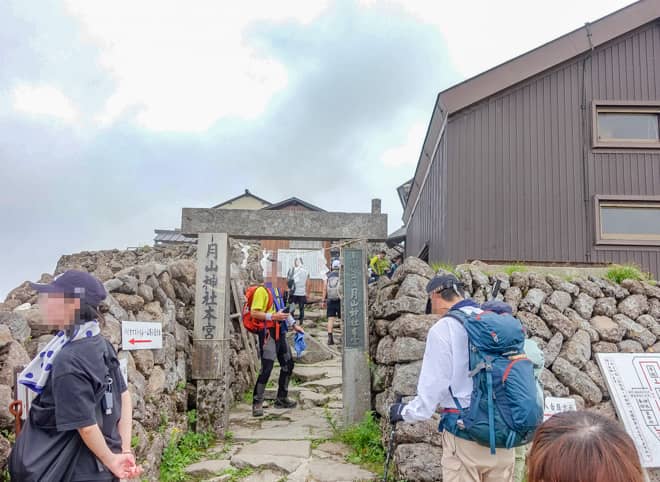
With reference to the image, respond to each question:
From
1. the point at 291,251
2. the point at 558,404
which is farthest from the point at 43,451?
the point at 291,251

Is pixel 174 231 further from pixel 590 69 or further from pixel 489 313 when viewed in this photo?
pixel 489 313

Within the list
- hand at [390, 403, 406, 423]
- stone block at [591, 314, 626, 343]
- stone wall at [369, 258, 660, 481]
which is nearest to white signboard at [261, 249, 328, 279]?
stone wall at [369, 258, 660, 481]

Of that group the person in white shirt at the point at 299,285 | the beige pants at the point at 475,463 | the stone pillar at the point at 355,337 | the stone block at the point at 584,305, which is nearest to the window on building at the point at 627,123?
the stone block at the point at 584,305

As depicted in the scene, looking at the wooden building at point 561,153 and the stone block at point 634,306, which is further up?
the wooden building at point 561,153

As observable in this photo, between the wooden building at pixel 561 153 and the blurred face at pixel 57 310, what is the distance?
827 cm

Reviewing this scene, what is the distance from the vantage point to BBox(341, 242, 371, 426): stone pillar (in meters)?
6.75

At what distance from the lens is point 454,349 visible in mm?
3238

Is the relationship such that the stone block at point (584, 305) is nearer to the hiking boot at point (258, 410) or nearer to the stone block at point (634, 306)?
the stone block at point (634, 306)

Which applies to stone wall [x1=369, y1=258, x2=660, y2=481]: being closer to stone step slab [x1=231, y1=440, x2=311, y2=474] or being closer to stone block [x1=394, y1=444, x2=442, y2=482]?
stone block [x1=394, y1=444, x2=442, y2=482]

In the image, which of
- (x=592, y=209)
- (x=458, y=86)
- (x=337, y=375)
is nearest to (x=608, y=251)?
(x=592, y=209)

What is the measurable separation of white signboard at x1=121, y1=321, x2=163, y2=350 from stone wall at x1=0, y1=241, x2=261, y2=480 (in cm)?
7

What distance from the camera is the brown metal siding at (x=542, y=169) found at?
32.8 feet

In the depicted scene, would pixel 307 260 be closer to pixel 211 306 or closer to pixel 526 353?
pixel 211 306

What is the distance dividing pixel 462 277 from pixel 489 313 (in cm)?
352
